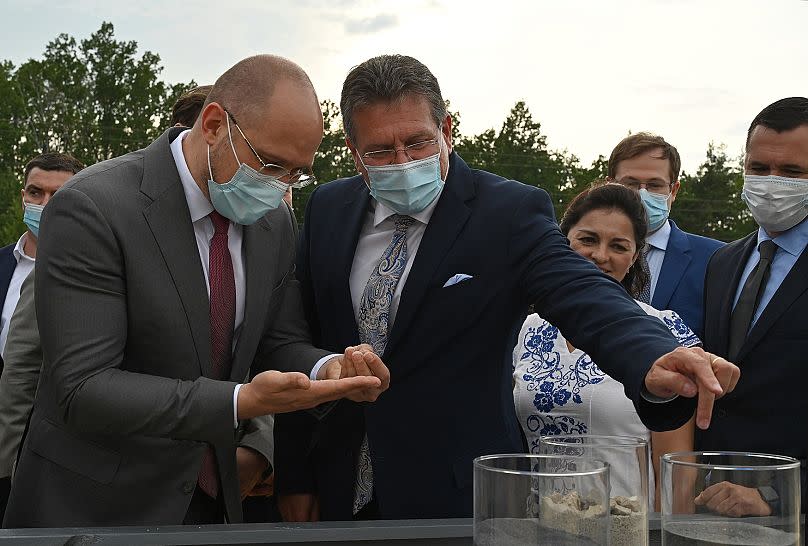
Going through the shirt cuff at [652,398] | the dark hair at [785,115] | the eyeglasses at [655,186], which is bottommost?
the shirt cuff at [652,398]

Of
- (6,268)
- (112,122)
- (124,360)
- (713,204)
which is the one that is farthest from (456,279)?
(713,204)

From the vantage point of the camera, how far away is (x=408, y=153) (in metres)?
3.05

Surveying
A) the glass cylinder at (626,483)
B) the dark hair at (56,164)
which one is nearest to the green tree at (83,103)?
the dark hair at (56,164)

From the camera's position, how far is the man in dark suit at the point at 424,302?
3.00 m

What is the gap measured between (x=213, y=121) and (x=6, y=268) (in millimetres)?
3381

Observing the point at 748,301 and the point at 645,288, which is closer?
the point at 748,301

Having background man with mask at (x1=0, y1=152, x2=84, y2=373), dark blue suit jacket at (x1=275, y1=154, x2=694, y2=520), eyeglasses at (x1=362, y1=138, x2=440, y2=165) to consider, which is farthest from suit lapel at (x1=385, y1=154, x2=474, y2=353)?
background man with mask at (x1=0, y1=152, x2=84, y2=373)

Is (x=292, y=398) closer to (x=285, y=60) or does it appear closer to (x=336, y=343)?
(x=336, y=343)

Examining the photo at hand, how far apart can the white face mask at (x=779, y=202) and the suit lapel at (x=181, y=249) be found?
2511 millimetres

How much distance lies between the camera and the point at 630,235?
14.1 feet

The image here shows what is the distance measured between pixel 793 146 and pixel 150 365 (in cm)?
292

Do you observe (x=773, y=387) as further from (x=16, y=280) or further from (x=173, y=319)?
(x=16, y=280)

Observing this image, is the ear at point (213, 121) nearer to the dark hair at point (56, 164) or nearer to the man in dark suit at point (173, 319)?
the man in dark suit at point (173, 319)

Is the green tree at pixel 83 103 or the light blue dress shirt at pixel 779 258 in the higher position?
the green tree at pixel 83 103
